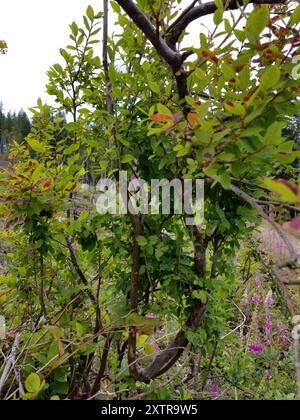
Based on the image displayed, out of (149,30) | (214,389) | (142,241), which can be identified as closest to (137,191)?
(142,241)

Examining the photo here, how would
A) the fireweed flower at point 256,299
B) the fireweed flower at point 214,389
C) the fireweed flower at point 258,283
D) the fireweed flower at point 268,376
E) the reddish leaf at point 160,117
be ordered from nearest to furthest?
the reddish leaf at point 160,117
the fireweed flower at point 214,389
the fireweed flower at point 268,376
the fireweed flower at point 256,299
the fireweed flower at point 258,283

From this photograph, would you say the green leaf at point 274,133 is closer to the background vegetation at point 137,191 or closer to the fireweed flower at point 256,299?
the background vegetation at point 137,191

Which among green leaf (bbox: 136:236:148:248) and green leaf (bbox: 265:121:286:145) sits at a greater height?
green leaf (bbox: 265:121:286:145)

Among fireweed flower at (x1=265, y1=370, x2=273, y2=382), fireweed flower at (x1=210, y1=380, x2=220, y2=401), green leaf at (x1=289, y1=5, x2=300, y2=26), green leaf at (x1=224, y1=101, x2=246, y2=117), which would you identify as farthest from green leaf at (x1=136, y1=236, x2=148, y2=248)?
fireweed flower at (x1=265, y1=370, x2=273, y2=382)

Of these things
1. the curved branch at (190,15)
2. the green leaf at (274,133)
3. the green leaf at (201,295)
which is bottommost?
the green leaf at (201,295)

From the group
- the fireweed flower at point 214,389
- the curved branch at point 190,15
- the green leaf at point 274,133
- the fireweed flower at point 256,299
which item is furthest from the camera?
the fireweed flower at point 256,299

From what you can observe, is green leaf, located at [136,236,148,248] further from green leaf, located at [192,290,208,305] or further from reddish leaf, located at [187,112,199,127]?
reddish leaf, located at [187,112,199,127]

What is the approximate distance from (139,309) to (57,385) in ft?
1.38

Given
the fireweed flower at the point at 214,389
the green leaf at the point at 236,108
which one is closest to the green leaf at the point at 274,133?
the green leaf at the point at 236,108

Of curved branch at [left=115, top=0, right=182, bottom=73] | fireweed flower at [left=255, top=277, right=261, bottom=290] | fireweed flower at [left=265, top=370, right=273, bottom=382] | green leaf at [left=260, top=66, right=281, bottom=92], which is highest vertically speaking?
curved branch at [left=115, top=0, right=182, bottom=73]

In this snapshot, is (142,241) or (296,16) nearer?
(296,16)

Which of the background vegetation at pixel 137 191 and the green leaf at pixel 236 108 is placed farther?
the background vegetation at pixel 137 191

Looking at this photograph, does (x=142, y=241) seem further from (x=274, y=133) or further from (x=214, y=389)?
(x=214, y=389)
